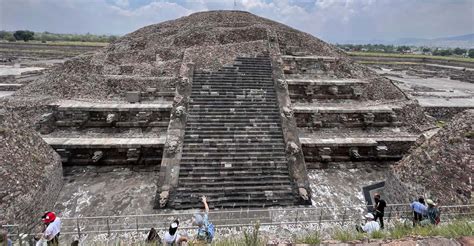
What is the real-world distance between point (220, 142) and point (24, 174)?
5.78 m

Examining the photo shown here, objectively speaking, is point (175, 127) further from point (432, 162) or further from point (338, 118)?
point (432, 162)

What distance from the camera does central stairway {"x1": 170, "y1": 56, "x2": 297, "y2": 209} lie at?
752 cm

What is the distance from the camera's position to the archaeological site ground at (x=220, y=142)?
Answer: 644cm

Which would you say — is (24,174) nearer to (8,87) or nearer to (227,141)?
(227,141)

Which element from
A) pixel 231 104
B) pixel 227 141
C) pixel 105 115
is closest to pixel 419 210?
pixel 227 141

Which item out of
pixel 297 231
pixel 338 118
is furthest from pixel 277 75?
pixel 297 231

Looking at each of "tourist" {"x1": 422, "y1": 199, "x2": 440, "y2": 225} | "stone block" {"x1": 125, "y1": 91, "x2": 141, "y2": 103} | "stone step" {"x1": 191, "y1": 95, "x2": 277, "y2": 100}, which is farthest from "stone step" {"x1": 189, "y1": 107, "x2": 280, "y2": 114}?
"tourist" {"x1": 422, "y1": 199, "x2": 440, "y2": 225}

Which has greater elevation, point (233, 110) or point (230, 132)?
point (233, 110)

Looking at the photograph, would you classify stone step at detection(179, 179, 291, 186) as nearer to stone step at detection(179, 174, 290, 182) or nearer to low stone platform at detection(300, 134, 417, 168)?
stone step at detection(179, 174, 290, 182)

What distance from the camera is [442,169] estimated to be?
6281 millimetres

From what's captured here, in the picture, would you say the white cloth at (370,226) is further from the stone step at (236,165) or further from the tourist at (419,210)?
the stone step at (236,165)

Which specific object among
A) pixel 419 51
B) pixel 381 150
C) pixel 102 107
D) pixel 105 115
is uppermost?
pixel 419 51

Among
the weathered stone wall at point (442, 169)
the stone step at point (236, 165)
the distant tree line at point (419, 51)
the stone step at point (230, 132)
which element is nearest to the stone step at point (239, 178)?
the stone step at point (236, 165)

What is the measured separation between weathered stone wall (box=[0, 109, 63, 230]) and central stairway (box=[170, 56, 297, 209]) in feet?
11.7
